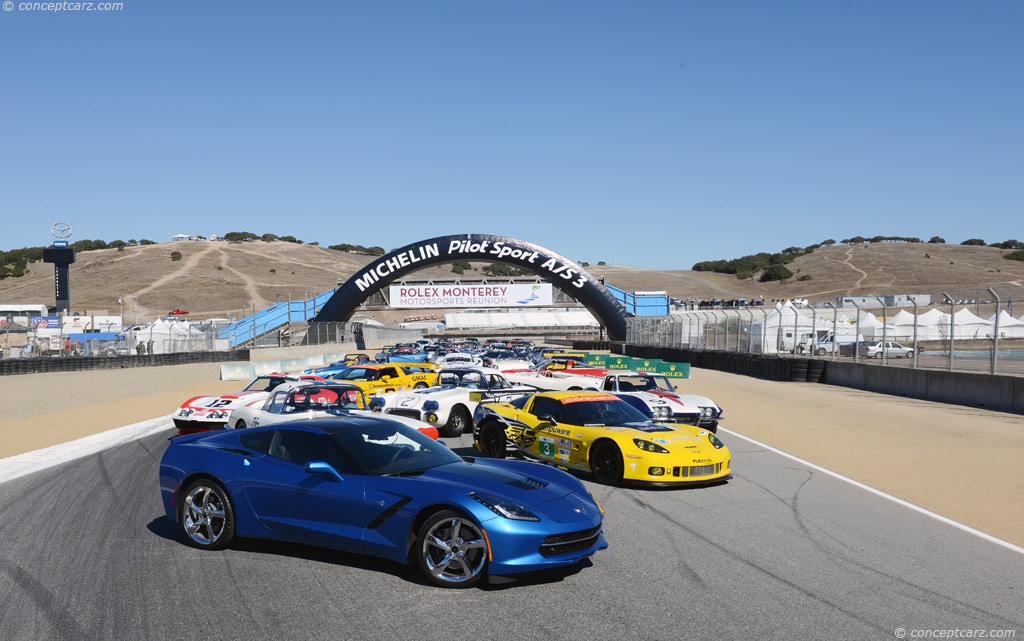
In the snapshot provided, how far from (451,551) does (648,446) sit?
177 inches

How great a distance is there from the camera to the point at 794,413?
819 inches

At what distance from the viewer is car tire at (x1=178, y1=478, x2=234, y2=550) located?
7336 millimetres

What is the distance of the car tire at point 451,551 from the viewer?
6.13 m

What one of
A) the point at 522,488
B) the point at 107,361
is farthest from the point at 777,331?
the point at 522,488

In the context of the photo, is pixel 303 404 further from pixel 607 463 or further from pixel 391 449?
pixel 391 449

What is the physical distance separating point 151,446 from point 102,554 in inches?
327

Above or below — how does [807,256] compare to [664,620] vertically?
above

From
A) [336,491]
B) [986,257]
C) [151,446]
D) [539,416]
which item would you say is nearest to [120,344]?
[151,446]

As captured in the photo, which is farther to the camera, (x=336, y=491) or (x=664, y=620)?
(x=336, y=491)

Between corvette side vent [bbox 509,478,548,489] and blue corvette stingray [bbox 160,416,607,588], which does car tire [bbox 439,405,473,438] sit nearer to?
blue corvette stingray [bbox 160,416,607,588]

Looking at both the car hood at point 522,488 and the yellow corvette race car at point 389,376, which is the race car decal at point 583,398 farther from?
the yellow corvette race car at point 389,376

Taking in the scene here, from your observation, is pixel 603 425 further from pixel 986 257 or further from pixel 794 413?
pixel 986 257

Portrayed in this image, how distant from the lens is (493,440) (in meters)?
12.4
